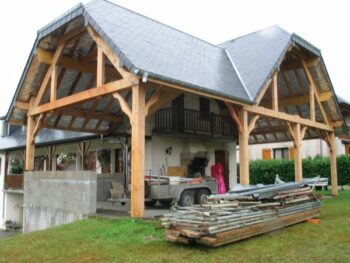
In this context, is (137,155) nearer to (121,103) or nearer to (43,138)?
(121,103)

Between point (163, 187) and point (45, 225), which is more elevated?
point (163, 187)

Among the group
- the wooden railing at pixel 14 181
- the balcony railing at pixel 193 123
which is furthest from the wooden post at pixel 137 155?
the wooden railing at pixel 14 181

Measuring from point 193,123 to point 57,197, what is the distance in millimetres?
6754

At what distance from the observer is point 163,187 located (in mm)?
12250

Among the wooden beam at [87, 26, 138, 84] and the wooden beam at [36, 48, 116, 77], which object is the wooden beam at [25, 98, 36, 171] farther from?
the wooden beam at [87, 26, 138, 84]

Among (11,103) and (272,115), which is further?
(11,103)

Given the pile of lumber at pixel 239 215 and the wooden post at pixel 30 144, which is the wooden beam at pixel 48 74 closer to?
the wooden post at pixel 30 144

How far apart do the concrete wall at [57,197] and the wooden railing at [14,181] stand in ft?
30.5

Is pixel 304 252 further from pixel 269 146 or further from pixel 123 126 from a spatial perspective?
pixel 269 146

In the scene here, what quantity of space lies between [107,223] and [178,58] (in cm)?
578

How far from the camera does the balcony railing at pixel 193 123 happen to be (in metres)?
16.5

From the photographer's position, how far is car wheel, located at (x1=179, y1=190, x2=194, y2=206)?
1271 centimetres

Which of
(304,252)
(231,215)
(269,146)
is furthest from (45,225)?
(269,146)

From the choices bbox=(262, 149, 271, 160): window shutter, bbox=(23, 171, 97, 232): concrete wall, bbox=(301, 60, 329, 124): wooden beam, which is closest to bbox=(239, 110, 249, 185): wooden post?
bbox=(23, 171, 97, 232): concrete wall
